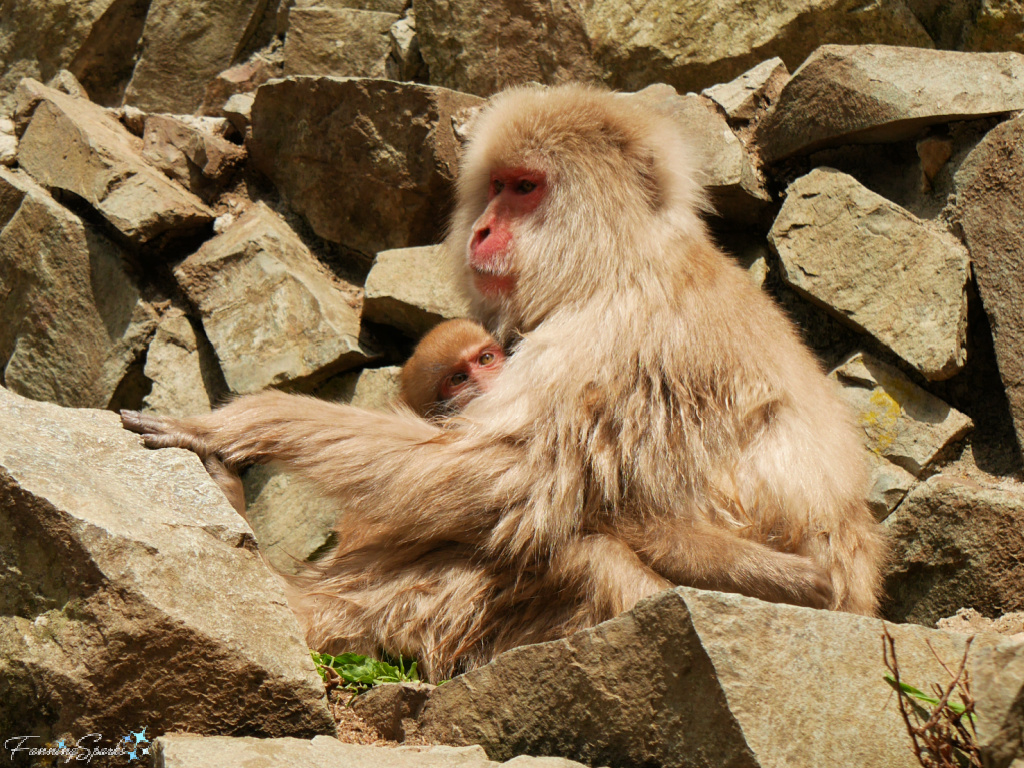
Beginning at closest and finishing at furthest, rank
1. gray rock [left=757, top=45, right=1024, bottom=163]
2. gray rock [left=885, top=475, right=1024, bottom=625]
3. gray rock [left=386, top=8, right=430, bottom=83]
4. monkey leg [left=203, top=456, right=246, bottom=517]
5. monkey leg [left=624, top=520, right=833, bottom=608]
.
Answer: monkey leg [left=624, top=520, right=833, bottom=608]
monkey leg [left=203, top=456, right=246, bottom=517]
gray rock [left=885, top=475, right=1024, bottom=625]
gray rock [left=757, top=45, right=1024, bottom=163]
gray rock [left=386, top=8, right=430, bottom=83]

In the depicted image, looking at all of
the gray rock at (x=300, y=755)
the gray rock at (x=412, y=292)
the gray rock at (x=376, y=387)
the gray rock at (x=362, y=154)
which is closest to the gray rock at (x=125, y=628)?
the gray rock at (x=300, y=755)

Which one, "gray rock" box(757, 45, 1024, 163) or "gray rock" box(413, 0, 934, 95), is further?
"gray rock" box(413, 0, 934, 95)

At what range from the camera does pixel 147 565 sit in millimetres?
2467

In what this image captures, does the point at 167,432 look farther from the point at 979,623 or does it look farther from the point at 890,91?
the point at 890,91

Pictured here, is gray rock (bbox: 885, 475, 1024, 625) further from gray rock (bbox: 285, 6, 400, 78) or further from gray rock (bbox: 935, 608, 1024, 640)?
gray rock (bbox: 285, 6, 400, 78)

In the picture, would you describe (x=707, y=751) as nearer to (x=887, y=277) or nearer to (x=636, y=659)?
(x=636, y=659)

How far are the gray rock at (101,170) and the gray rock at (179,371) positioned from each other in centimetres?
48

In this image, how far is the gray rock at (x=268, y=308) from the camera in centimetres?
489

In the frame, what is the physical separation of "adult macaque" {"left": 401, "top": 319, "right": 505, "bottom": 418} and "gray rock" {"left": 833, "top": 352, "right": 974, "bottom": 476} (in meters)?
1.46

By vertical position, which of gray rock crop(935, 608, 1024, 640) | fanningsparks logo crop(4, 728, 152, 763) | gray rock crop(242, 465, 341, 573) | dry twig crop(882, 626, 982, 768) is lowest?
gray rock crop(242, 465, 341, 573)

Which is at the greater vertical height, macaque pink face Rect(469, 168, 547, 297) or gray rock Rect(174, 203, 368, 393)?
macaque pink face Rect(469, 168, 547, 297)

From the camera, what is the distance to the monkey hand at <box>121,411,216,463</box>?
3.25 m

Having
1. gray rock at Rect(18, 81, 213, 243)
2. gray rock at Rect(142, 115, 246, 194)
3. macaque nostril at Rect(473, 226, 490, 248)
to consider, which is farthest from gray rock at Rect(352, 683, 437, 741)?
gray rock at Rect(142, 115, 246, 194)

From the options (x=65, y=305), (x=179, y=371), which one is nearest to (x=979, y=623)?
(x=179, y=371)
